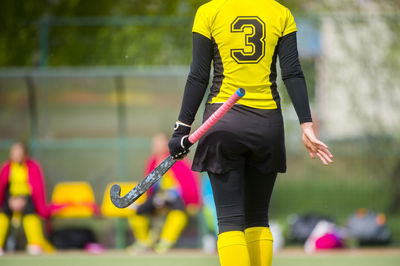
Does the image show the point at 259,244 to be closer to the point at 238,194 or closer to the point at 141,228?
the point at 238,194

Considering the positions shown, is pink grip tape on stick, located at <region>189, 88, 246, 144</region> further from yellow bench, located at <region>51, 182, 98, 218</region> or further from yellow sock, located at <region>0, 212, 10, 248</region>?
yellow bench, located at <region>51, 182, 98, 218</region>

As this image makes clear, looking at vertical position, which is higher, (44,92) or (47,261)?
(44,92)

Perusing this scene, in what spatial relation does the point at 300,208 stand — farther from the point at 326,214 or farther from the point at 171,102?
the point at 171,102

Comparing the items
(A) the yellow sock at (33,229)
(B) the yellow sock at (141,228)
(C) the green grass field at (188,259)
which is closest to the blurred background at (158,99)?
(B) the yellow sock at (141,228)

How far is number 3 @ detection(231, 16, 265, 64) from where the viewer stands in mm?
3900

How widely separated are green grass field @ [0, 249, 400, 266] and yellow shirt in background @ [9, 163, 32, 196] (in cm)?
78

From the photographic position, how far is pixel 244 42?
3.90 meters

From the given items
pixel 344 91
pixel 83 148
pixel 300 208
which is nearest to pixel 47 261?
pixel 83 148

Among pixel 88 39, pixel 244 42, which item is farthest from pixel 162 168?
pixel 88 39

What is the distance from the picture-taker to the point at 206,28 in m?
3.89

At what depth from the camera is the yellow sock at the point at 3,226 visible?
935 cm

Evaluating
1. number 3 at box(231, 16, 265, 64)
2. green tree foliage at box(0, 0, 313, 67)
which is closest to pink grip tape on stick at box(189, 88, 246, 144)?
number 3 at box(231, 16, 265, 64)

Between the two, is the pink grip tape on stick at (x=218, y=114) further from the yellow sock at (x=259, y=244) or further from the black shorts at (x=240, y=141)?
the yellow sock at (x=259, y=244)

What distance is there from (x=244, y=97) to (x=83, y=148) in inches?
266
